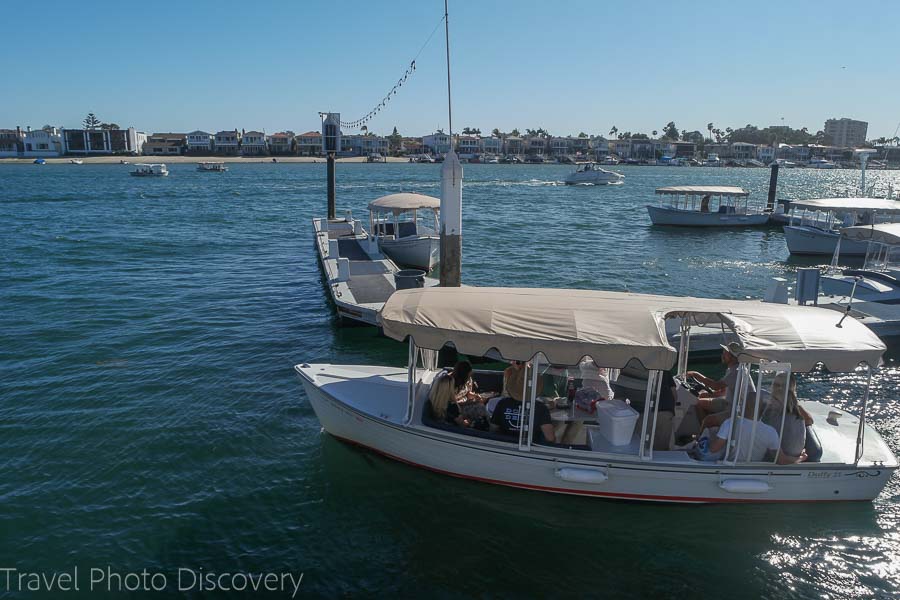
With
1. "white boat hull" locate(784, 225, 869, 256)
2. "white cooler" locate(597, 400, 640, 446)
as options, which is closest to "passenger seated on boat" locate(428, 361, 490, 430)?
"white cooler" locate(597, 400, 640, 446)

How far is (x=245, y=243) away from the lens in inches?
1384

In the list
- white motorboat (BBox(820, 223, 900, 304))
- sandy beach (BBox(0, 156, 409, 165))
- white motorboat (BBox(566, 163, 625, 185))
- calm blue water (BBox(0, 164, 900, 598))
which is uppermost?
sandy beach (BBox(0, 156, 409, 165))

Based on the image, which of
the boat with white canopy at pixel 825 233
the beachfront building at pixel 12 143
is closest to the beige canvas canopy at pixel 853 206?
the boat with white canopy at pixel 825 233

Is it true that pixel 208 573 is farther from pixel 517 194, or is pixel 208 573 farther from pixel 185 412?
pixel 517 194

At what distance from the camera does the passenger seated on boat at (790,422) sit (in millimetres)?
7977

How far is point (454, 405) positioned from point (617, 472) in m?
2.38

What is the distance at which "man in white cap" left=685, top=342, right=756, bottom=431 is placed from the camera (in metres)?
8.27

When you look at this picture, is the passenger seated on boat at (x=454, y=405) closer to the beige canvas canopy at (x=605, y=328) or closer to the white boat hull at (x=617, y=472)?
the white boat hull at (x=617, y=472)

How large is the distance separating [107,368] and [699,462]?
41.6 feet

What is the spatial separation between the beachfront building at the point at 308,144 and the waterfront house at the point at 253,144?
32.1 feet

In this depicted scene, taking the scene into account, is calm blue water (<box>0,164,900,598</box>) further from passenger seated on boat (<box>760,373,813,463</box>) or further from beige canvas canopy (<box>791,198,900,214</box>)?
beige canvas canopy (<box>791,198,900,214</box>)

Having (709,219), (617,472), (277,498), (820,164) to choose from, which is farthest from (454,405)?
(820,164)

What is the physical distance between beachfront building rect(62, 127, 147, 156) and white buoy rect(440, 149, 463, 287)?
A: 184 meters

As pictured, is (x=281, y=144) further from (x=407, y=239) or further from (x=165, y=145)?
(x=407, y=239)
